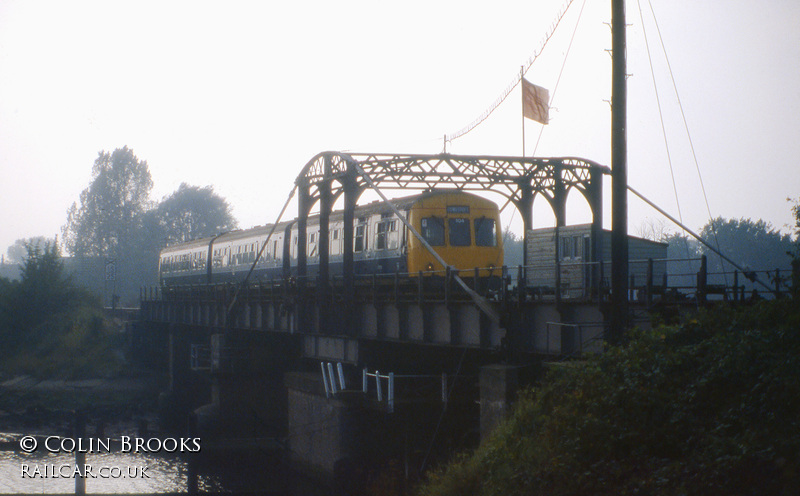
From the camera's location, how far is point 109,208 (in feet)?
355

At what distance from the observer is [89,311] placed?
61.6m

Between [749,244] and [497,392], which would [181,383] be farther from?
[749,244]

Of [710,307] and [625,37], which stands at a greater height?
[625,37]

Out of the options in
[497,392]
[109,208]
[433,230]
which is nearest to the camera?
[497,392]

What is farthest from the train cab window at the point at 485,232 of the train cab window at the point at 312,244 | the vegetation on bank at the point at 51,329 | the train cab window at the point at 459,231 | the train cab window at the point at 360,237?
the vegetation on bank at the point at 51,329

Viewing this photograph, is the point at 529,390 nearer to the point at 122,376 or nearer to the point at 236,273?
the point at 236,273

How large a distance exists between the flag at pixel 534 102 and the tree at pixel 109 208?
85.2m

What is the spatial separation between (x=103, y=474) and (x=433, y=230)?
601 inches

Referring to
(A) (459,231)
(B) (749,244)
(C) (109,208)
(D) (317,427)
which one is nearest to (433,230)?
(A) (459,231)

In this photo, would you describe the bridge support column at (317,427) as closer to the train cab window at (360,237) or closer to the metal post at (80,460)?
the train cab window at (360,237)

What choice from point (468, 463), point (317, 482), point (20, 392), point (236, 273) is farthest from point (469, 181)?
point (20, 392)

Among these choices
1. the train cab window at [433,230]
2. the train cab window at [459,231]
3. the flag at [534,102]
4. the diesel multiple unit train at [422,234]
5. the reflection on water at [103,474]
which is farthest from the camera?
the flag at [534,102]

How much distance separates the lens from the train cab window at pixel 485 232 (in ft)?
97.9

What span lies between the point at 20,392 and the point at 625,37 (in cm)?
4343
